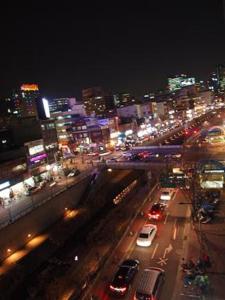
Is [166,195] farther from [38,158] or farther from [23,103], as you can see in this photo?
[23,103]

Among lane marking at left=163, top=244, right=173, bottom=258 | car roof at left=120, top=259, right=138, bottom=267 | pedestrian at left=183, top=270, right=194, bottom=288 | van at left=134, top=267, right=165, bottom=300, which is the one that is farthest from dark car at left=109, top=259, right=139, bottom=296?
pedestrian at left=183, top=270, right=194, bottom=288

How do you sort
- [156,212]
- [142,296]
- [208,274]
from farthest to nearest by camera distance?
[156,212] → [208,274] → [142,296]

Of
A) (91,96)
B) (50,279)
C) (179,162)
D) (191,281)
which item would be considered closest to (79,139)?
(179,162)

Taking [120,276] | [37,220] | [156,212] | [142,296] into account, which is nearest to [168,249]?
[120,276]

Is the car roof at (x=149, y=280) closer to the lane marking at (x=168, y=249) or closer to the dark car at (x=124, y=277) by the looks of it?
the dark car at (x=124, y=277)

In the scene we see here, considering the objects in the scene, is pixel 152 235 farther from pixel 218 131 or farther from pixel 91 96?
pixel 91 96

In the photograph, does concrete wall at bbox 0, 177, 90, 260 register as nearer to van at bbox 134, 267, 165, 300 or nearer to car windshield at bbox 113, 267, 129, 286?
car windshield at bbox 113, 267, 129, 286
